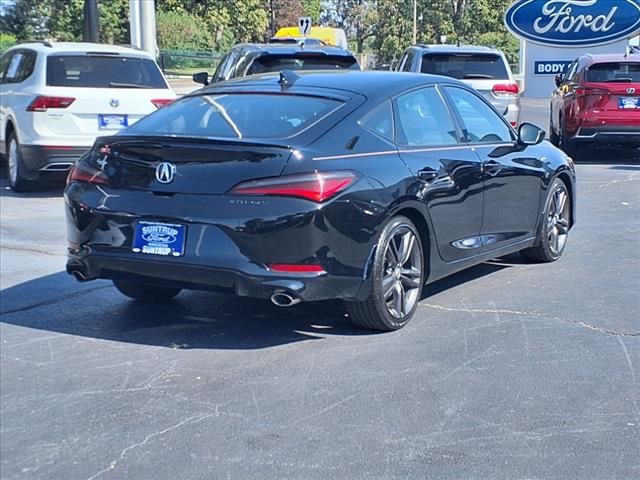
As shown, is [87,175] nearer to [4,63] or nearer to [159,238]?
[159,238]

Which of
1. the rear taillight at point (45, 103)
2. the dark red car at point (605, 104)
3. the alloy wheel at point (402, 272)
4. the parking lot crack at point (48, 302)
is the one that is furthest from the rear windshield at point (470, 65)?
the alloy wheel at point (402, 272)

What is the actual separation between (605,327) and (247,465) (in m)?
2.82

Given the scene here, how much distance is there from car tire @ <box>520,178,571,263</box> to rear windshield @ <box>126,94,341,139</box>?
257 centimetres

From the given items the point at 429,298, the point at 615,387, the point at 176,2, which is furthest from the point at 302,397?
the point at 176,2

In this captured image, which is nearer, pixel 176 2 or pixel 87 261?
pixel 87 261

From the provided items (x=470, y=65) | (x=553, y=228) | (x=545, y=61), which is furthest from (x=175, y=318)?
(x=545, y=61)

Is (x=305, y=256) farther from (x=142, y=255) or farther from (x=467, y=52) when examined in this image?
(x=467, y=52)

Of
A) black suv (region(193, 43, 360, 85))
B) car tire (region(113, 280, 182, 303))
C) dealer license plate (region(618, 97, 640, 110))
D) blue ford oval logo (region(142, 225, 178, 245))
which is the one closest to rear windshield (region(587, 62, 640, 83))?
dealer license plate (region(618, 97, 640, 110))

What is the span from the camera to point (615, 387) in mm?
4891

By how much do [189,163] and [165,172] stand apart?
15 cm

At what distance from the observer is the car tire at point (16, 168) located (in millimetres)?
11414

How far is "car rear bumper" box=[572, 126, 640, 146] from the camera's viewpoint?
568 inches

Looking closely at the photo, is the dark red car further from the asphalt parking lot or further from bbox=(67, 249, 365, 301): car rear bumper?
bbox=(67, 249, 365, 301): car rear bumper

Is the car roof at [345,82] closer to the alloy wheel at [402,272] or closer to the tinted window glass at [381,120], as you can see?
the tinted window glass at [381,120]
